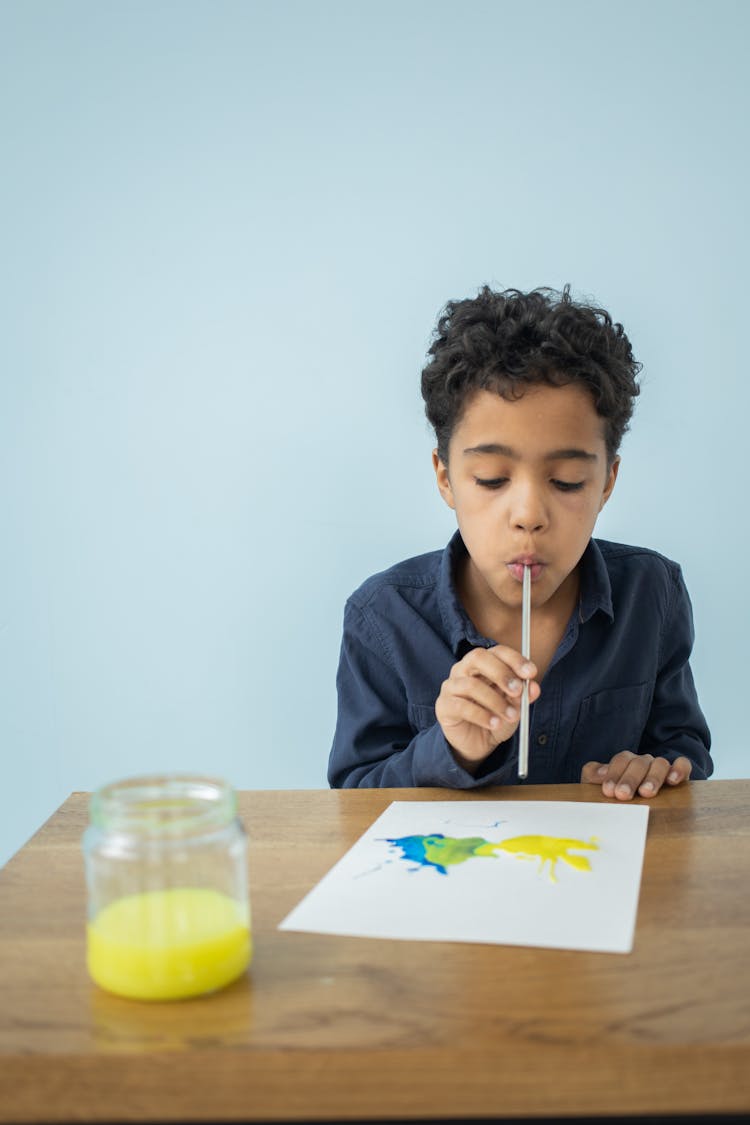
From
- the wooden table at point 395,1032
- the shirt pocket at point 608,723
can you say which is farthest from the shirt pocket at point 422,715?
the wooden table at point 395,1032

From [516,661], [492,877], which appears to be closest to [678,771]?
[516,661]

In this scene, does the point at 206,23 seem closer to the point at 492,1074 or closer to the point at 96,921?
the point at 96,921

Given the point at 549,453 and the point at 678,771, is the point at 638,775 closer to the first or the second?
the point at 678,771

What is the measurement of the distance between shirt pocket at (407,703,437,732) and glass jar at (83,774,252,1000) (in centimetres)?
67

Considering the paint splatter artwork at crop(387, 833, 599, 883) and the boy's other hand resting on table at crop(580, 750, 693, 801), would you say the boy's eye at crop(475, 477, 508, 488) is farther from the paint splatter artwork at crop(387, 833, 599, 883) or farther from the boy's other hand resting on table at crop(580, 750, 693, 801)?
the paint splatter artwork at crop(387, 833, 599, 883)

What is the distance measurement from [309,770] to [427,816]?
1.15 meters

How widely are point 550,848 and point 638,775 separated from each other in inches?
7.3

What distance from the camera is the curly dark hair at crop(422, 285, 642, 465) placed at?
1191 mm

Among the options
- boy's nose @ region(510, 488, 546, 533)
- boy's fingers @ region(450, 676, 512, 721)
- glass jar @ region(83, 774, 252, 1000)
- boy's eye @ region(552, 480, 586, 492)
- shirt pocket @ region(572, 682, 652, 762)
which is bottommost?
shirt pocket @ region(572, 682, 652, 762)

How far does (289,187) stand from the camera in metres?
1.89

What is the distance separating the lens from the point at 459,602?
1.30 metres

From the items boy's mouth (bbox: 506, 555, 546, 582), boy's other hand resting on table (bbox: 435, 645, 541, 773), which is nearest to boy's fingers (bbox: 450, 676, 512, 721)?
boy's other hand resting on table (bbox: 435, 645, 541, 773)

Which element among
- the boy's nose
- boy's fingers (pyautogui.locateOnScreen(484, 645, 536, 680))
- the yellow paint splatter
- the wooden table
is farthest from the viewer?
the boy's nose

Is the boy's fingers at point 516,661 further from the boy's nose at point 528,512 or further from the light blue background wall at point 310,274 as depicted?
the light blue background wall at point 310,274
